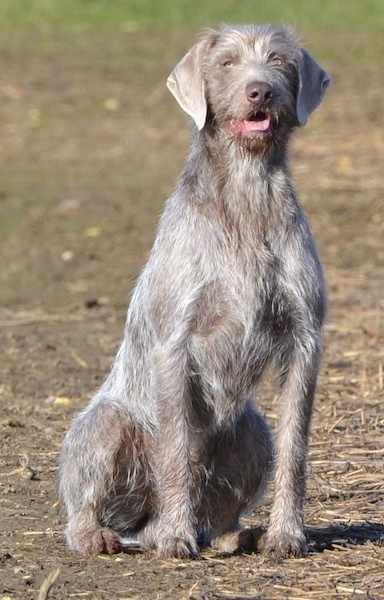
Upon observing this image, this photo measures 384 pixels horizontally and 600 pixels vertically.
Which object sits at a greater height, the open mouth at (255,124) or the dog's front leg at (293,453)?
the open mouth at (255,124)

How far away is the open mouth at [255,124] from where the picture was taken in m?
5.50

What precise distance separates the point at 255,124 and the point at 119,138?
1080 cm

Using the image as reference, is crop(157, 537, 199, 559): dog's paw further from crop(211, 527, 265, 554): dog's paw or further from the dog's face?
the dog's face

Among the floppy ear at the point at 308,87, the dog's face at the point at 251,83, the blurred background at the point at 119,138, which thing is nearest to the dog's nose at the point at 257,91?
the dog's face at the point at 251,83

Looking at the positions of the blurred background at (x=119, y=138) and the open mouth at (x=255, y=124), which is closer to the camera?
the open mouth at (x=255, y=124)

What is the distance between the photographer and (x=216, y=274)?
18.2ft

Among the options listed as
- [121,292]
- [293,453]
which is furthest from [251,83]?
[121,292]

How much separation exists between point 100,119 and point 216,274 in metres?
11.5

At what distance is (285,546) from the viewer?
17.8ft

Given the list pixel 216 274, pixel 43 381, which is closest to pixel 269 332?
pixel 216 274

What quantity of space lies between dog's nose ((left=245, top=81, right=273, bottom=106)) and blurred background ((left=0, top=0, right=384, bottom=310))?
463 centimetres

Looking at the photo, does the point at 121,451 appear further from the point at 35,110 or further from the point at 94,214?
the point at 35,110

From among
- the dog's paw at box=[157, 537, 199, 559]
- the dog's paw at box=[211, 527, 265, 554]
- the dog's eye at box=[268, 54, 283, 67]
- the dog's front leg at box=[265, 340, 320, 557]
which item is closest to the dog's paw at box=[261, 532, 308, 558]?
the dog's front leg at box=[265, 340, 320, 557]

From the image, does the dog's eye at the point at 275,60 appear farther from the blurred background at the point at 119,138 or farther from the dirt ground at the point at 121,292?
the blurred background at the point at 119,138
